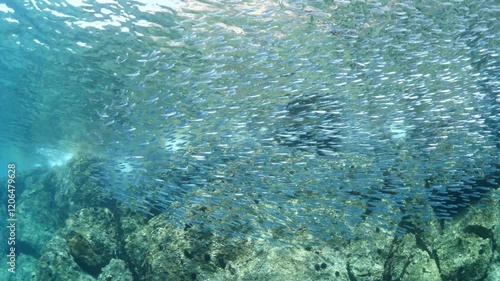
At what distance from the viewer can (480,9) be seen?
31.1ft

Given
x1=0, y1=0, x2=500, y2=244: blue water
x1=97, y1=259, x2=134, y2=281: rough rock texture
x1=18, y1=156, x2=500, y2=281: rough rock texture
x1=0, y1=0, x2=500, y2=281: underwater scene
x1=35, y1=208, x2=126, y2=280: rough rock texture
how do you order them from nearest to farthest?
x1=18, y1=156, x2=500, y2=281: rough rock texture → x1=0, y1=0, x2=500, y2=281: underwater scene → x1=0, y1=0, x2=500, y2=244: blue water → x1=97, y1=259, x2=134, y2=281: rough rock texture → x1=35, y1=208, x2=126, y2=280: rough rock texture

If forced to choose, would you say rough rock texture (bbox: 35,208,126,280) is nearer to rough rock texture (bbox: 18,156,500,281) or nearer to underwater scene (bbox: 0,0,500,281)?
underwater scene (bbox: 0,0,500,281)

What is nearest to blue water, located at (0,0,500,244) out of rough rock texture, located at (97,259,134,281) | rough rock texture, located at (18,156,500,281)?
rough rock texture, located at (18,156,500,281)

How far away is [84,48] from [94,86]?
308cm

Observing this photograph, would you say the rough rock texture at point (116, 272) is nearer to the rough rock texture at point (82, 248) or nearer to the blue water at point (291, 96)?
the rough rock texture at point (82, 248)

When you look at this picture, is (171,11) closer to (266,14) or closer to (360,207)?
(266,14)

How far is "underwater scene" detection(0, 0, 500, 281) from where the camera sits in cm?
883

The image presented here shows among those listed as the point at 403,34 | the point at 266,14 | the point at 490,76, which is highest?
the point at 266,14

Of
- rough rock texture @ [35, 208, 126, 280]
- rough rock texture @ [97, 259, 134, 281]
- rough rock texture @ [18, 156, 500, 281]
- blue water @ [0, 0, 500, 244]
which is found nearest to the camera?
rough rock texture @ [18, 156, 500, 281]

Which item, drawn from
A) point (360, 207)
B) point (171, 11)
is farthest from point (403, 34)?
point (171, 11)

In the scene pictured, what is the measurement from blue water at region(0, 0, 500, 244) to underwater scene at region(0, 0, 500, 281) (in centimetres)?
6

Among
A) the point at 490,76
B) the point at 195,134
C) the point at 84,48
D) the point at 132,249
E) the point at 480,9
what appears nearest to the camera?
the point at 480,9

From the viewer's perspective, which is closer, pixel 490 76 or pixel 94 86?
pixel 490 76

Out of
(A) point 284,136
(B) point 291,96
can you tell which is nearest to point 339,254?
(A) point 284,136
